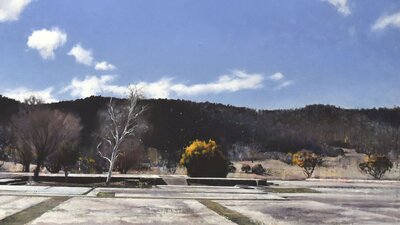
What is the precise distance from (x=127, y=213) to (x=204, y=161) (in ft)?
87.5

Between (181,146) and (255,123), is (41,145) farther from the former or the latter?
(255,123)

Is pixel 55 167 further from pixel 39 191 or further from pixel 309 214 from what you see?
pixel 309 214

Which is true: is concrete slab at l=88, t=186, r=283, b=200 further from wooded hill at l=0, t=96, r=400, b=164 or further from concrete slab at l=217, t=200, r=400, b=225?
wooded hill at l=0, t=96, r=400, b=164

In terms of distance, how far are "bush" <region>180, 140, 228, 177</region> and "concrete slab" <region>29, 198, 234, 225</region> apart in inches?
898

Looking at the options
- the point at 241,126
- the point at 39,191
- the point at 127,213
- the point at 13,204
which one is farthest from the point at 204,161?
the point at 241,126

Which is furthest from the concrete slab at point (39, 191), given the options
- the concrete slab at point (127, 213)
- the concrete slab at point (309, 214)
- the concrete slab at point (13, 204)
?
the concrete slab at point (309, 214)

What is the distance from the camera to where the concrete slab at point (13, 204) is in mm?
13303

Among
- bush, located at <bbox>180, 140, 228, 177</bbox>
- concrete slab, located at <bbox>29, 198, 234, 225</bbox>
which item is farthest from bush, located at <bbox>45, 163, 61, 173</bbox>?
concrete slab, located at <bbox>29, 198, 234, 225</bbox>

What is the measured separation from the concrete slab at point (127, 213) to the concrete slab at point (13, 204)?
909 millimetres

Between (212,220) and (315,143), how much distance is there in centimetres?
13916

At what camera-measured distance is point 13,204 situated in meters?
15.5

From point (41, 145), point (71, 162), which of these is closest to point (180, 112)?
point (71, 162)

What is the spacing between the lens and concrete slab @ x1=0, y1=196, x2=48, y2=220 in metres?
13.3

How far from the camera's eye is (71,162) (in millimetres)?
56875
